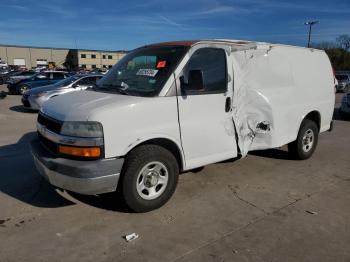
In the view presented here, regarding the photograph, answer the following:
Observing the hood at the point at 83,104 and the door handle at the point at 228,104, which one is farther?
the door handle at the point at 228,104

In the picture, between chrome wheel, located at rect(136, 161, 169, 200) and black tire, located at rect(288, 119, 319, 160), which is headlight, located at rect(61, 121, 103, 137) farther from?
black tire, located at rect(288, 119, 319, 160)

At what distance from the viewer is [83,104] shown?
3.79 metres

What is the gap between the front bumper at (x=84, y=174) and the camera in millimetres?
3496

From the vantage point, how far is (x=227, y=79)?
15.1 ft

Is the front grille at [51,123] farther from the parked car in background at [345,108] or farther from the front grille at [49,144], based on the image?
the parked car in background at [345,108]

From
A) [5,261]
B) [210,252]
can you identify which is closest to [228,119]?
[210,252]

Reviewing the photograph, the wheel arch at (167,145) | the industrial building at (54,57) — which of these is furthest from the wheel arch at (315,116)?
the industrial building at (54,57)

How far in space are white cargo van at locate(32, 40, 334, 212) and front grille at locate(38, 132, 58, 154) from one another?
1 centimetres

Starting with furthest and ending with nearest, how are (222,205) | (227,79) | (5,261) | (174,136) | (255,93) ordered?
(255,93), (227,79), (222,205), (174,136), (5,261)

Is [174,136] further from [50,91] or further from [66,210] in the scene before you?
[50,91]

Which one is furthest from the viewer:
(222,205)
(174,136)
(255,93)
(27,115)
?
(27,115)

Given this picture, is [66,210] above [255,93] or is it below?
below

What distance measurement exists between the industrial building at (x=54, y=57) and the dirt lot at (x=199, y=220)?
91725 millimetres

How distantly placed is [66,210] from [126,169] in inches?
41.1
